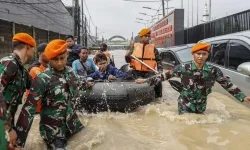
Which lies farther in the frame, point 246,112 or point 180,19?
point 180,19

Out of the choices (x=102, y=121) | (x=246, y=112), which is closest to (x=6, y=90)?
(x=102, y=121)

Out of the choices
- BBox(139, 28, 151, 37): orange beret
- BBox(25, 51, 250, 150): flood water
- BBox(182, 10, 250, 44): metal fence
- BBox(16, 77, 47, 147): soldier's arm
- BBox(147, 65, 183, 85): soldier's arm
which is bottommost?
BBox(25, 51, 250, 150): flood water

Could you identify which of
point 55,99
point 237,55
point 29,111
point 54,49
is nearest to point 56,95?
point 55,99

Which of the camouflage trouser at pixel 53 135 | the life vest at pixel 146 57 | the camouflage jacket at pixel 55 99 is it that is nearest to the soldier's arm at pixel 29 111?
the camouflage jacket at pixel 55 99

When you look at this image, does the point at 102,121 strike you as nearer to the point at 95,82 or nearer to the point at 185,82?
the point at 95,82

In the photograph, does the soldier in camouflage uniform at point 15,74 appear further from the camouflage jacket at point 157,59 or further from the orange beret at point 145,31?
the camouflage jacket at point 157,59

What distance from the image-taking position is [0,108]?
179cm

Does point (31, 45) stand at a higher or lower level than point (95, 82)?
higher

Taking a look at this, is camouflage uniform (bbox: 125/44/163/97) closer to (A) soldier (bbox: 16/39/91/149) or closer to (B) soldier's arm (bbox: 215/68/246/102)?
(B) soldier's arm (bbox: 215/68/246/102)

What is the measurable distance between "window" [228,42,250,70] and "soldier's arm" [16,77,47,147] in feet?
10.7

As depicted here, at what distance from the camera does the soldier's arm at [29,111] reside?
2670 millimetres

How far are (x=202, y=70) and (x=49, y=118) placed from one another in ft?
7.50

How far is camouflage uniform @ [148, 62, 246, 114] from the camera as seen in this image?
4.23 m

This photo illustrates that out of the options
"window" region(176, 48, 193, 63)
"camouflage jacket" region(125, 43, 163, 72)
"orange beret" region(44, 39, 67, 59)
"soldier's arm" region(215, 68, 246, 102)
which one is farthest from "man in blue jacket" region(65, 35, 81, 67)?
"orange beret" region(44, 39, 67, 59)
